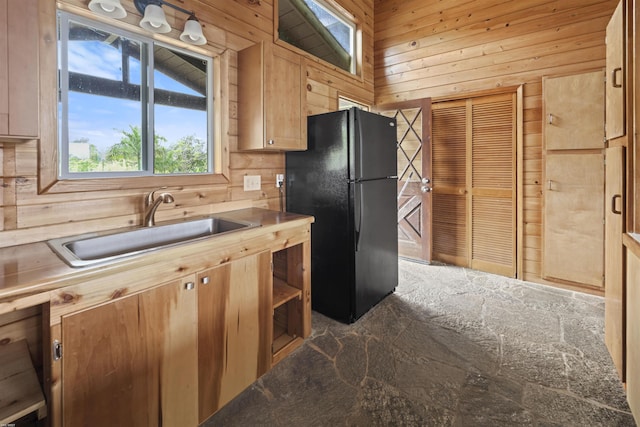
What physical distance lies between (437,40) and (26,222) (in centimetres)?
416

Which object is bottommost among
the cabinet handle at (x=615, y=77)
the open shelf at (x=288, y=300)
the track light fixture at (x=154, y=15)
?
the open shelf at (x=288, y=300)

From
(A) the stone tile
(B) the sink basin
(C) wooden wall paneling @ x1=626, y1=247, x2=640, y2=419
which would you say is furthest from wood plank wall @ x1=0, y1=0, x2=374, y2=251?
(C) wooden wall paneling @ x1=626, y1=247, x2=640, y2=419

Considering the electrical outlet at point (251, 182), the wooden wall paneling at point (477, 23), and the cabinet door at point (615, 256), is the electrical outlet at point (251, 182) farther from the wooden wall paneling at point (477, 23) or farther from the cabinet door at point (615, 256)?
the wooden wall paneling at point (477, 23)

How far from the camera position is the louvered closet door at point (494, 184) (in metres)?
3.44

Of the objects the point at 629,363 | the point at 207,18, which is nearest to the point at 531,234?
the point at 629,363

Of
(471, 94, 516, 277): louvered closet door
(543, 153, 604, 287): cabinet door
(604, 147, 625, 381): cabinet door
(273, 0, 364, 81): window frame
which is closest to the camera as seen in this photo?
(604, 147, 625, 381): cabinet door

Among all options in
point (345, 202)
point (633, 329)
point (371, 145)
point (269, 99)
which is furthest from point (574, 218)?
point (269, 99)

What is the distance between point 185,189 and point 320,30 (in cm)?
254

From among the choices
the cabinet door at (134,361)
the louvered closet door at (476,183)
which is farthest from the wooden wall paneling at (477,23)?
the cabinet door at (134,361)

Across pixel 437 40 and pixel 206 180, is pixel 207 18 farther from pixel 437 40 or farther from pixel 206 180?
pixel 437 40

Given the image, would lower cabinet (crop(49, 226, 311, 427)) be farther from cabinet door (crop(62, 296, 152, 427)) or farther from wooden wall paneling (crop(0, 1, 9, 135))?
wooden wall paneling (crop(0, 1, 9, 135))

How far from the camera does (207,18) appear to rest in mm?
2215

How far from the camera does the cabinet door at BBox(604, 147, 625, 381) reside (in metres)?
1.66

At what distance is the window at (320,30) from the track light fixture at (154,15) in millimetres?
1087
